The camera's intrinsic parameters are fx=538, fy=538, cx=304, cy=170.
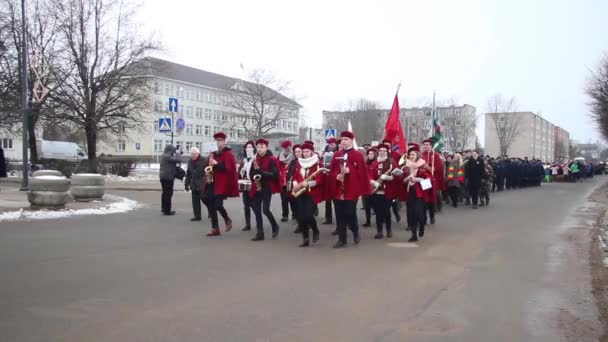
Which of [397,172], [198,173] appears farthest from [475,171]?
[198,173]

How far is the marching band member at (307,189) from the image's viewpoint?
937cm

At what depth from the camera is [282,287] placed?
640 centimetres

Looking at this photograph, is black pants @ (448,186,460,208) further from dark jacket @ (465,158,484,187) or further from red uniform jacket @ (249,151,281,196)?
red uniform jacket @ (249,151,281,196)

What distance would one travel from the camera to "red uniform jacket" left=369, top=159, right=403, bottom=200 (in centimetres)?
1078

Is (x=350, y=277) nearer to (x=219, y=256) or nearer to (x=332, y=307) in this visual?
(x=332, y=307)

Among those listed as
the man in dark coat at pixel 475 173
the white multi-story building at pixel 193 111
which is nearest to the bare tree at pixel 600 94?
the man in dark coat at pixel 475 173

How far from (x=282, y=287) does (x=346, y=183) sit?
10.8ft

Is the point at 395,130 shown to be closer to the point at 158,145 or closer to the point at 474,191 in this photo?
the point at 474,191

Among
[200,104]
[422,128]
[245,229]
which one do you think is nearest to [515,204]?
[245,229]

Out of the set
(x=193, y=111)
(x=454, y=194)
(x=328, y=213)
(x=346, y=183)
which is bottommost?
(x=328, y=213)

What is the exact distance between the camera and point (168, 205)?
1409 centimetres

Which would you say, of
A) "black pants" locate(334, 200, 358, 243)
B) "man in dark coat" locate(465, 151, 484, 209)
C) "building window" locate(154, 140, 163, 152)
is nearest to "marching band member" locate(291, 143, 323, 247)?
"black pants" locate(334, 200, 358, 243)

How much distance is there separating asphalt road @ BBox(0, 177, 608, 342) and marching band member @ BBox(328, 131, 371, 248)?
524 millimetres

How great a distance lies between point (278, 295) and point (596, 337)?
3.16 metres
